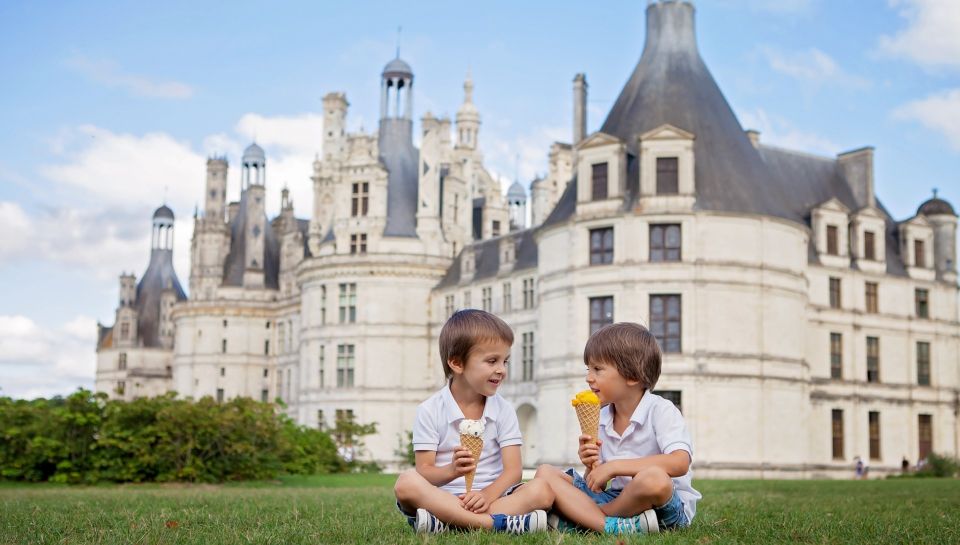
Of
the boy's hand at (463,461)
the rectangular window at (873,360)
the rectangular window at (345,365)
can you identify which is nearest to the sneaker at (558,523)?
the boy's hand at (463,461)

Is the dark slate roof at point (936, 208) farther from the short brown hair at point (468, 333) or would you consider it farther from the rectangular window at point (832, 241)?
the short brown hair at point (468, 333)

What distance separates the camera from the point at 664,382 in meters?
37.9

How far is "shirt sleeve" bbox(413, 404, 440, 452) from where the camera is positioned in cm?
811

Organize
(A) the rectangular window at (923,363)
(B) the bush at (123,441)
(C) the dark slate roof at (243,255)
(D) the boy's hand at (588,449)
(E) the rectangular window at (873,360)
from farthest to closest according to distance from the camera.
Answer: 1. (C) the dark slate roof at (243,255)
2. (A) the rectangular window at (923,363)
3. (E) the rectangular window at (873,360)
4. (B) the bush at (123,441)
5. (D) the boy's hand at (588,449)

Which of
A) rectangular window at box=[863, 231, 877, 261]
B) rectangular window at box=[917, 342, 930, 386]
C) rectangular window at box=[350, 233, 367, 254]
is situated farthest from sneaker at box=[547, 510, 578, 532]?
rectangular window at box=[350, 233, 367, 254]

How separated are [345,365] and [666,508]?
49.2 m

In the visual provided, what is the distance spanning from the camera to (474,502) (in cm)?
777

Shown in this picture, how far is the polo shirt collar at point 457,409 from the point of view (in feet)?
26.7

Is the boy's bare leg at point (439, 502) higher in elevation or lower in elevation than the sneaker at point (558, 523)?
higher

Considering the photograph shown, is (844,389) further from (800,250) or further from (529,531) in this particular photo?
(529,531)

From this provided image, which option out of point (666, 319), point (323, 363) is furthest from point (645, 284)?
point (323, 363)

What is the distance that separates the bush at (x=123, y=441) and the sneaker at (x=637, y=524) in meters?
17.4

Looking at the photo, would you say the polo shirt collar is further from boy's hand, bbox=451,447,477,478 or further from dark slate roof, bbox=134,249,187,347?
dark slate roof, bbox=134,249,187,347

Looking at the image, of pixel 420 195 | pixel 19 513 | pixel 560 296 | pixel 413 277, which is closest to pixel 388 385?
pixel 413 277
